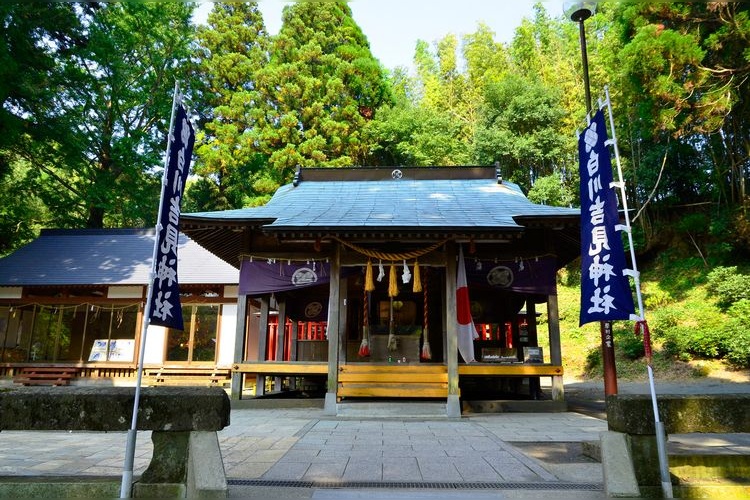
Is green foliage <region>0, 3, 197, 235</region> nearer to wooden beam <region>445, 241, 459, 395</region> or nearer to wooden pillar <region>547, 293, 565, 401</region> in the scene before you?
wooden beam <region>445, 241, 459, 395</region>

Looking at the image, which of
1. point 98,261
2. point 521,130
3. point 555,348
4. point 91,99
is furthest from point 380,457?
point 521,130

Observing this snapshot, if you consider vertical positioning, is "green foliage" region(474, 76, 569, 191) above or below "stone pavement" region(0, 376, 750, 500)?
above

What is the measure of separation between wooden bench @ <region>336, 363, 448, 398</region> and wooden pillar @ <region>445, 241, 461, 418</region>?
0.18 m

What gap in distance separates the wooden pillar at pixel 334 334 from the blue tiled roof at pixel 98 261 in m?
6.79

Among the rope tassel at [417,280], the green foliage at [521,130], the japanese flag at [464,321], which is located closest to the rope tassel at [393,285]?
the rope tassel at [417,280]

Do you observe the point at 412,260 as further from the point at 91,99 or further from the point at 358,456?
the point at 91,99

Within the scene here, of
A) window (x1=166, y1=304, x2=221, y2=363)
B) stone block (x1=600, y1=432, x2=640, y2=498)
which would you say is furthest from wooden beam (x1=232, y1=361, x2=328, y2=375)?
stone block (x1=600, y1=432, x2=640, y2=498)

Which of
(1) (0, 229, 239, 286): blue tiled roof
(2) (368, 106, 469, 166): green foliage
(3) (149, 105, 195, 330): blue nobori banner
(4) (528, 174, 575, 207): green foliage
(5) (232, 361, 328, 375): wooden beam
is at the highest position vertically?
(2) (368, 106, 469, 166): green foliage

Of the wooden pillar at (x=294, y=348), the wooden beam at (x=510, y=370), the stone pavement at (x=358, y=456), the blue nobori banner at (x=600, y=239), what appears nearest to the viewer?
the stone pavement at (x=358, y=456)

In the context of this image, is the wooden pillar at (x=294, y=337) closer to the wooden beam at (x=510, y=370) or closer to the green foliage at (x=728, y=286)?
the wooden beam at (x=510, y=370)

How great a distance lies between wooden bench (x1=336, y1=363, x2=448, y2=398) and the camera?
8.95 meters

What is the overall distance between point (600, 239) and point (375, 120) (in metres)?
23.2

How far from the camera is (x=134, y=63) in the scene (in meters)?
22.8

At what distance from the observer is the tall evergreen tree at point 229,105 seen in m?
24.5
